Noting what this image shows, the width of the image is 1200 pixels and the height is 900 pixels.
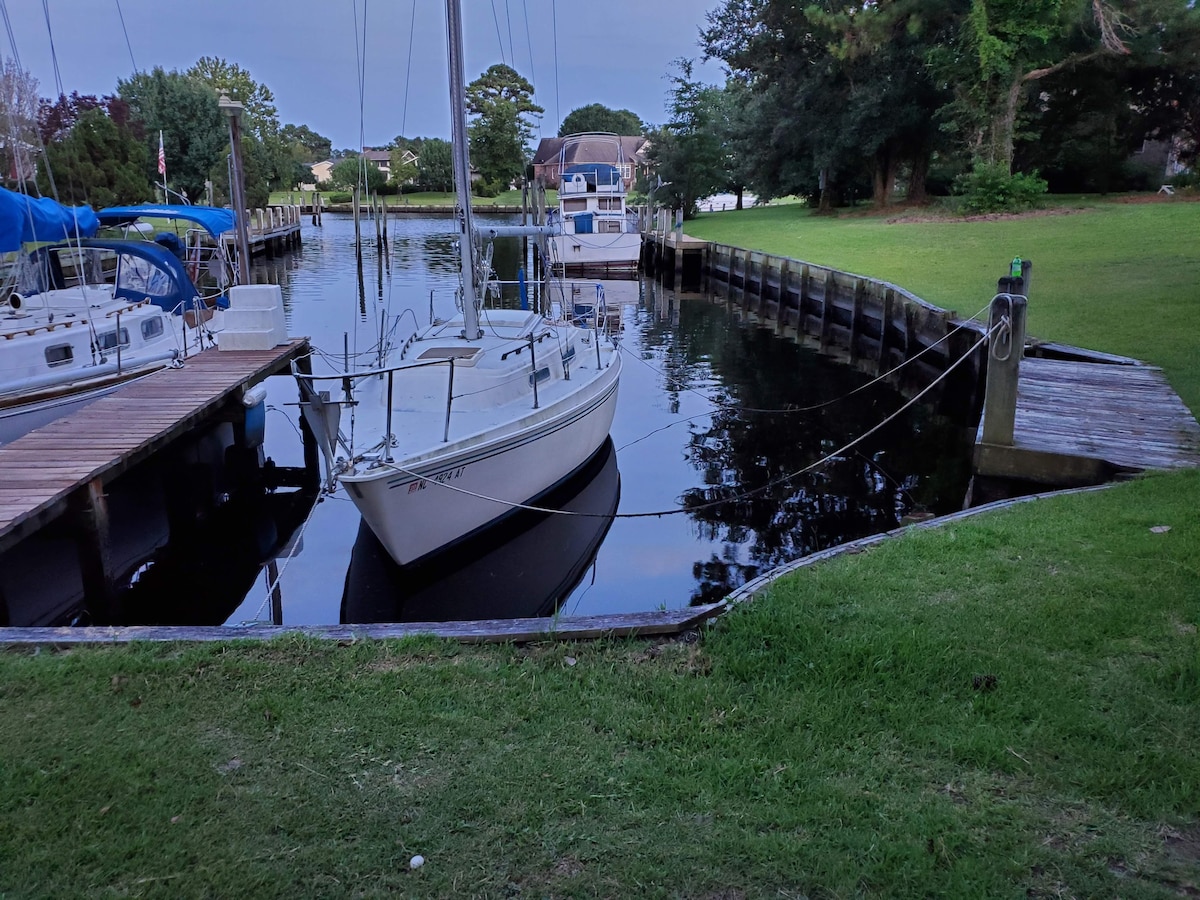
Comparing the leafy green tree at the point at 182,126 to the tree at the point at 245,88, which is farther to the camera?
the tree at the point at 245,88

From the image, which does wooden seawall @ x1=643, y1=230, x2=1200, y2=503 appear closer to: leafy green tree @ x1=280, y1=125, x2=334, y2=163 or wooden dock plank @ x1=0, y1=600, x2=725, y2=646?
wooden dock plank @ x1=0, y1=600, x2=725, y2=646

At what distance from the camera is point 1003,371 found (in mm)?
8773

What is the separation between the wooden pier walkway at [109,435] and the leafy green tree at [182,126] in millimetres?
43137

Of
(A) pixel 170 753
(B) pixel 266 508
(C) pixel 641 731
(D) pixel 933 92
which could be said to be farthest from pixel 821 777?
(D) pixel 933 92

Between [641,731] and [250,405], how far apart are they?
981 centimetres

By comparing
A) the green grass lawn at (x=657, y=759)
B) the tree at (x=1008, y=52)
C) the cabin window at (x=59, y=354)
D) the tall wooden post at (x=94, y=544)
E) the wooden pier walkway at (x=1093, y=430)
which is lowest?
the tall wooden post at (x=94, y=544)

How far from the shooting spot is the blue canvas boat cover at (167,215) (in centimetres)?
1897

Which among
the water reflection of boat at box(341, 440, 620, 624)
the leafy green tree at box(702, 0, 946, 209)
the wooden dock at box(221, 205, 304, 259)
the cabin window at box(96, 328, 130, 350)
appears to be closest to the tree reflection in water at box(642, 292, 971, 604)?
the water reflection of boat at box(341, 440, 620, 624)

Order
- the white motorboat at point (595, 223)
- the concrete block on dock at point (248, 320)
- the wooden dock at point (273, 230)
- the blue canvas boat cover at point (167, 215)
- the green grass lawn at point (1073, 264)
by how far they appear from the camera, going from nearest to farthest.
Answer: the concrete block on dock at point (248, 320)
the green grass lawn at point (1073, 264)
the blue canvas boat cover at point (167, 215)
the white motorboat at point (595, 223)
the wooden dock at point (273, 230)

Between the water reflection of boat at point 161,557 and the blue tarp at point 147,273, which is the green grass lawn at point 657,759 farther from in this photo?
the blue tarp at point 147,273

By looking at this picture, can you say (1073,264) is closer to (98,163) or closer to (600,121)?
(98,163)

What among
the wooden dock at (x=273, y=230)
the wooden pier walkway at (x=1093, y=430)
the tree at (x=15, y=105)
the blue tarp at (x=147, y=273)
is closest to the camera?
the wooden pier walkway at (x=1093, y=430)

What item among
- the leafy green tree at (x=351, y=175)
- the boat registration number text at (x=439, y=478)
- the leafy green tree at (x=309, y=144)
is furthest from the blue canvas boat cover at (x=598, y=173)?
the leafy green tree at (x=309, y=144)

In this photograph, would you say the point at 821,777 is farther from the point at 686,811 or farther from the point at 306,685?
the point at 306,685
